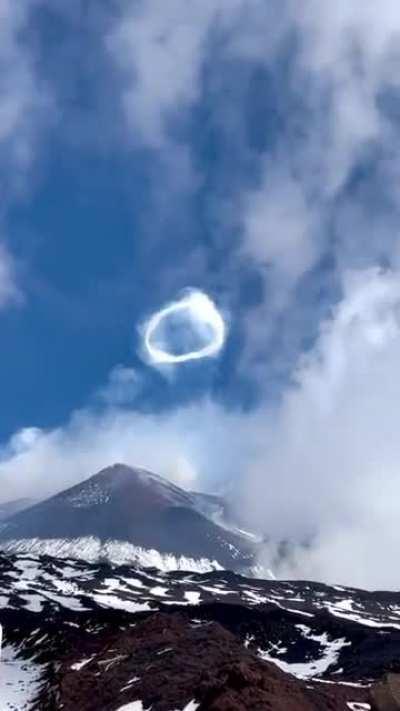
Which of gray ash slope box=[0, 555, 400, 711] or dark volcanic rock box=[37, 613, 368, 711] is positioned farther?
gray ash slope box=[0, 555, 400, 711]

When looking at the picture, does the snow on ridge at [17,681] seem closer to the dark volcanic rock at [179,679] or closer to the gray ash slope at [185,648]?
the gray ash slope at [185,648]

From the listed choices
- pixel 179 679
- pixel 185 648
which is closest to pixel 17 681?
pixel 185 648

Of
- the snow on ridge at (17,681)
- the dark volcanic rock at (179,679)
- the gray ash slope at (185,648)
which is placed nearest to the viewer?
the dark volcanic rock at (179,679)

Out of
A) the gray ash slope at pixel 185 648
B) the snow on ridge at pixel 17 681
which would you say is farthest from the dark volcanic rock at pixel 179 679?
the snow on ridge at pixel 17 681

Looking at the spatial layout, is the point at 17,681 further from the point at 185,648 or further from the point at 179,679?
the point at 179,679

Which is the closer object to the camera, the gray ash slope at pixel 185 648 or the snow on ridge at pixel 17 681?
the gray ash slope at pixel 185 648

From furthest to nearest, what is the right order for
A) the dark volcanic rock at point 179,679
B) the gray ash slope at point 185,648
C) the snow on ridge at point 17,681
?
the snow on ridge at point 17,681, the gray ash slope at point 185,648, the dark volcanic rock at point 179,679

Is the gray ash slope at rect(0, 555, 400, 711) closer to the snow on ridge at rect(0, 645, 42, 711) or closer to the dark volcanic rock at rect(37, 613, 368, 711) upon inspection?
the dark volcanic rock at rect(37, 613, 368, 711)

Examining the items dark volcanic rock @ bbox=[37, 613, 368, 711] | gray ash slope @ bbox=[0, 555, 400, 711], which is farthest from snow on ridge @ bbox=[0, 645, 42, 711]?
dark volcanic rock @ bbox=[37, 613, 368, 711]

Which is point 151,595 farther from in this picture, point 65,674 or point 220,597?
point 65,674
